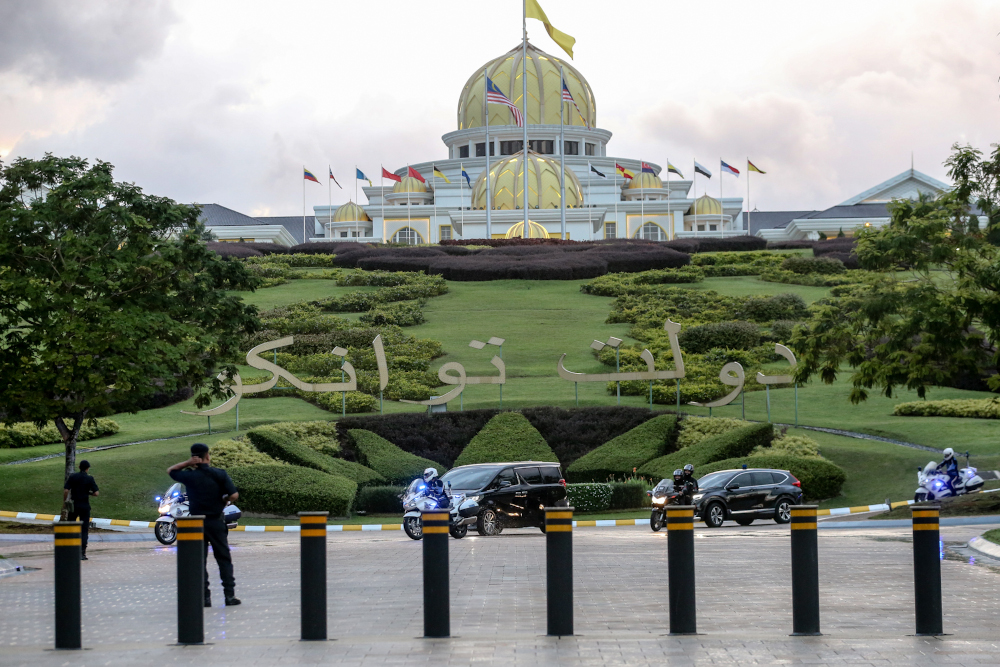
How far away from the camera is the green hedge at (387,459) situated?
1073 inches

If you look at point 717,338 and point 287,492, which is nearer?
point 287,492

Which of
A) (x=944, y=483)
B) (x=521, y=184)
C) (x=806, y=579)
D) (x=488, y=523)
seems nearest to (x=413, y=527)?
(x=488, y=523)

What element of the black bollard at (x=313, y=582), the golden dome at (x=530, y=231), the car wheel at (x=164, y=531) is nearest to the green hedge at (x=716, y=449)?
the car wheel at (x=164, y=531)

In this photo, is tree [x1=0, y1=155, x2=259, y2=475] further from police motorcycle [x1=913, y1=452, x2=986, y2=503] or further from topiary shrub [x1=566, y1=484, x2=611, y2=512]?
police motorcycle [x1=913, y1=452, x2=986, y2=503]

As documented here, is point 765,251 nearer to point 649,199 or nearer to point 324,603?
point 649,199

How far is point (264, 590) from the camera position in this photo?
1230 centimetres

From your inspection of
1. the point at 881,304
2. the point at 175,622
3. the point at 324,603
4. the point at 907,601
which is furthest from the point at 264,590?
the point at 881,304

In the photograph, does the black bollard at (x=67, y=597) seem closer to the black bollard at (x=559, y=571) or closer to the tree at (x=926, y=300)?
the black bollard at (x=559, y=571)

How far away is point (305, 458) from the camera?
86.9 feet

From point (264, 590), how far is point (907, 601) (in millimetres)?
6666

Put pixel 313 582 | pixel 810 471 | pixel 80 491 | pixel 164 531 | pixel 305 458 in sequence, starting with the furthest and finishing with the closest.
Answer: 1. pixel 305 458
2. pixel 810 471
3. pixel 164 531
4. pixel 80 491
5. pixel 313 582

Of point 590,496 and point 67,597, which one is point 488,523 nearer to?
point 590,496

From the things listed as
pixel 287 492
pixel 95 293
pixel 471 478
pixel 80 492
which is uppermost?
pixel 95 293

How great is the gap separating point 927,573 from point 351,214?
86.1 metres
